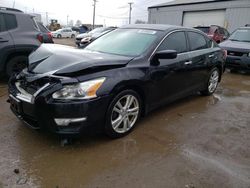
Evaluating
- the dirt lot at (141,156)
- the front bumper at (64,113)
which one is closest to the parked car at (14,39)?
the dirt lot at (141,156)

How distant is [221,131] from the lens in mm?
3881

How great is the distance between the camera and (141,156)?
3.05 metres

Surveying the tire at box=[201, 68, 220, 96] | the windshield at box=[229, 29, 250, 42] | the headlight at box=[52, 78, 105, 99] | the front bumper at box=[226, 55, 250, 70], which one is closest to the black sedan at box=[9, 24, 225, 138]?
the headlight at box=[52, 78, 105, 99]

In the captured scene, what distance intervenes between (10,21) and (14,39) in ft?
1.54

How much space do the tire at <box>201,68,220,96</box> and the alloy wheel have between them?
2.61 meters

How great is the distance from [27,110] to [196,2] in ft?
84.4

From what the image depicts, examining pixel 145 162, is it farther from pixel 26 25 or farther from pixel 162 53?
pixel 26 25

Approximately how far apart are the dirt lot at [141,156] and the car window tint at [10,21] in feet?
7.84

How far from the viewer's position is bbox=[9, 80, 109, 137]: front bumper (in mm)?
2840

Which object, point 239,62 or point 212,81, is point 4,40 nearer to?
point 212,81

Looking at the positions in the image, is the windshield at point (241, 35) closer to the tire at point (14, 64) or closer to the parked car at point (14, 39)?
the parked car at point (14, 39)

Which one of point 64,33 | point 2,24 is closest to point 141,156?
point 2,24

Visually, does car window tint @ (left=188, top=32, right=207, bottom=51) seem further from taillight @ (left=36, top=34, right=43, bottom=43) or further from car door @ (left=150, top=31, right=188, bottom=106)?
taillight @ (left=36, top=34, right=43, bottom=43)

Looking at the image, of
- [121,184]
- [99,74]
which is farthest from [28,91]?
[121,184]
